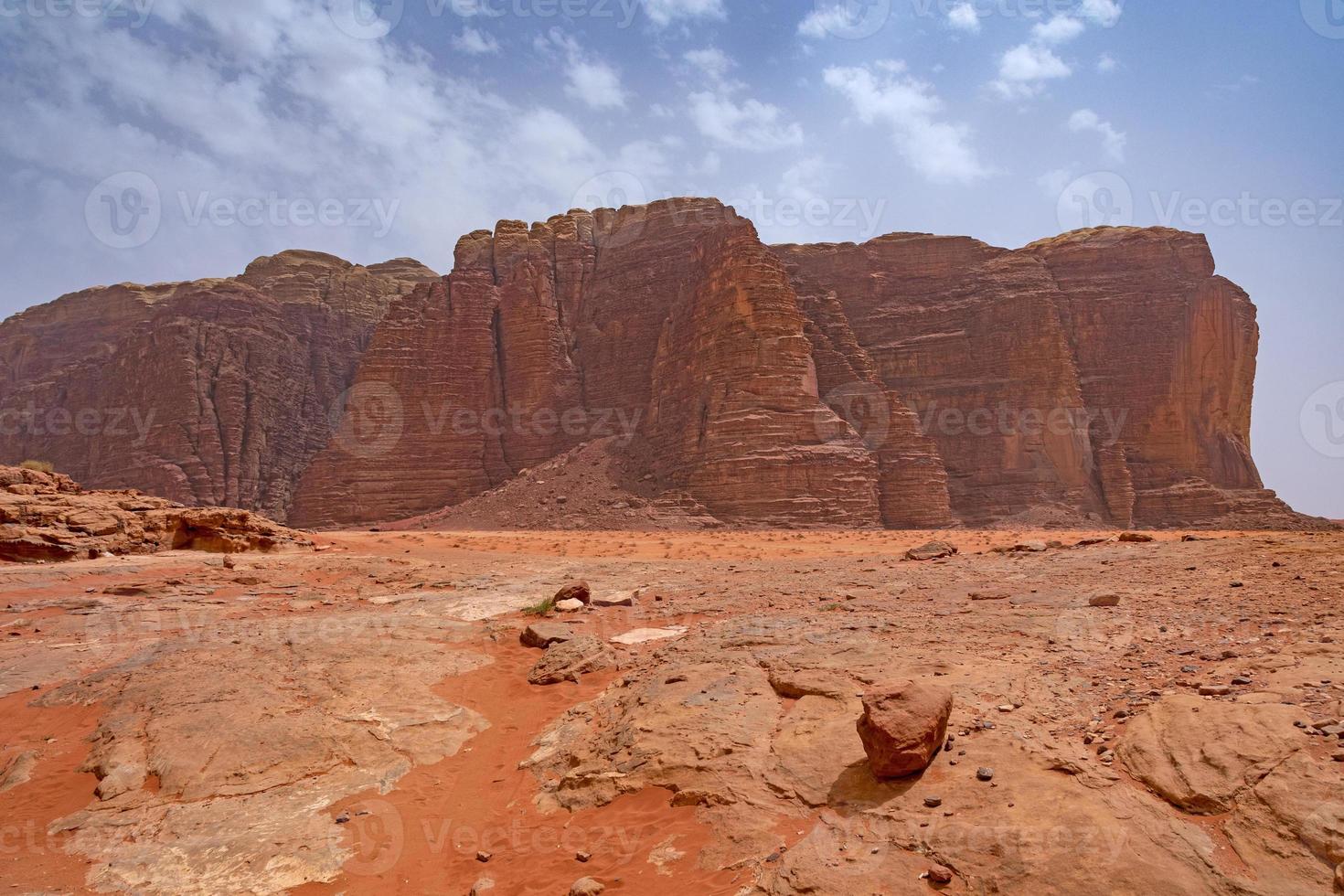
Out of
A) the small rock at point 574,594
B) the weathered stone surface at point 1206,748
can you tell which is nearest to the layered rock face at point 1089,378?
the small rock at point 574,594

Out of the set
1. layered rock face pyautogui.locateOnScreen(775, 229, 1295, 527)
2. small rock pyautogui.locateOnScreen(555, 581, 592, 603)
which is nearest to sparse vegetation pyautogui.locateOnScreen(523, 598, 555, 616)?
small rock pyautogui.locateOnScreen(555, 581, 592, 603)

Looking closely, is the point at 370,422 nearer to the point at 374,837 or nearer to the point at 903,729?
the point at 374,837

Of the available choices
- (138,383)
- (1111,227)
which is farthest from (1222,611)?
(138,383)

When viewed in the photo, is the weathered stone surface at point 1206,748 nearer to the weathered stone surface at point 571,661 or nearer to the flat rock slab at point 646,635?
the weathered stone surface at point 571,661

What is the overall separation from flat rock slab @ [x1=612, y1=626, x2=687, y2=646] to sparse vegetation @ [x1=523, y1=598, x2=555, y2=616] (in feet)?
5.97

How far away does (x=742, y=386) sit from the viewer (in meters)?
35.9

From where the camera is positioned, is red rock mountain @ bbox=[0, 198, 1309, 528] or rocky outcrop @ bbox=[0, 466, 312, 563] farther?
red rock mountain @ bbox=[0, 198, 1309, 528]

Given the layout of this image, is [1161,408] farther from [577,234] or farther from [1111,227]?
[577,234]

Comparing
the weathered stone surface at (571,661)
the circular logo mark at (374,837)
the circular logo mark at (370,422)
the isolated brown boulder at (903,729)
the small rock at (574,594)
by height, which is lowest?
the circular logo mark at (374,837)

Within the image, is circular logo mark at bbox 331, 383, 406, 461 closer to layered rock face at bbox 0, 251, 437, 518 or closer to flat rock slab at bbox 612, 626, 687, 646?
layered rock face at bbox 0, 251, 437, 518

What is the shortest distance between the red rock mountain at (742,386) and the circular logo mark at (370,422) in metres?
0.17

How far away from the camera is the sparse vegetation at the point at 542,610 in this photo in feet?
34.3

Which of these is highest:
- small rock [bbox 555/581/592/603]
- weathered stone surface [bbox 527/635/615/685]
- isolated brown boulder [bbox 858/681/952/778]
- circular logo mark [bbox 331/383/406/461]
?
circular logo mark [bbox 331/383/406/461]

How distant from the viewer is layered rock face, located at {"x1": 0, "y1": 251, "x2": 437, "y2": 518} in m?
55.7
